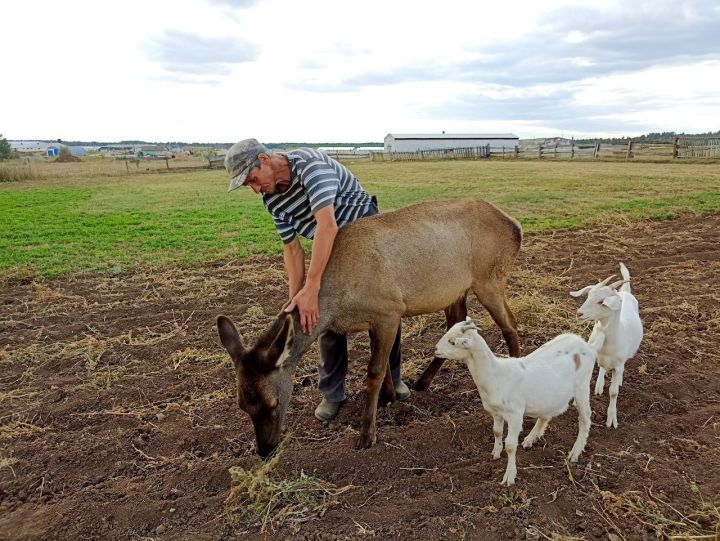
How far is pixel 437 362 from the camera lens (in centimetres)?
520

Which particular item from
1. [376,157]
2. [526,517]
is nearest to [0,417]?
A: [526,517]

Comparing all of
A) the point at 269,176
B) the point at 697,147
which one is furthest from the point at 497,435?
the point at 697,147

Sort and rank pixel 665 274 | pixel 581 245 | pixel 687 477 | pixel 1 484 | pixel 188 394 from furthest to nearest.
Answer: pixel 581 245, pixel 665 274, pixel 188 394, pixel 1 484, pixel 687 477

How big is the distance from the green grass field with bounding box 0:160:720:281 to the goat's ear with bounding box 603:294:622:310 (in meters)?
8.00

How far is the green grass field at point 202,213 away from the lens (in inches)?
443

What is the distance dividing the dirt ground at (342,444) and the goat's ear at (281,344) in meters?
0.84

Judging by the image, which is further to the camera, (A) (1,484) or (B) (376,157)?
(B) (376,157)

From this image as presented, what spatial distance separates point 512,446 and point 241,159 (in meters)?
2.77

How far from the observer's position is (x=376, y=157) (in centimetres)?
6147

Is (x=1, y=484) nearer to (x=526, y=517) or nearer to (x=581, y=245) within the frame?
(x=526, y=517)

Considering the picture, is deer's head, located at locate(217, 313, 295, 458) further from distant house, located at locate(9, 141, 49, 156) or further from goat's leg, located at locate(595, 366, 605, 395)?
distant house, located at locate(9, 141, 49, 156)

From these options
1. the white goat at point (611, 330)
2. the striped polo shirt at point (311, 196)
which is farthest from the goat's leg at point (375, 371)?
the white goat at point (611, 330)

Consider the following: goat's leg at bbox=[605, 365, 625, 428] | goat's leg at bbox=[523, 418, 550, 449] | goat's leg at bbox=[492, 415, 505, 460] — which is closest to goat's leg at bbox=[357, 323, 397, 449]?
goat's leg at bbox=[492, 415, 505, 460]

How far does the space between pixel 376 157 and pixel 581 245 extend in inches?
2058
